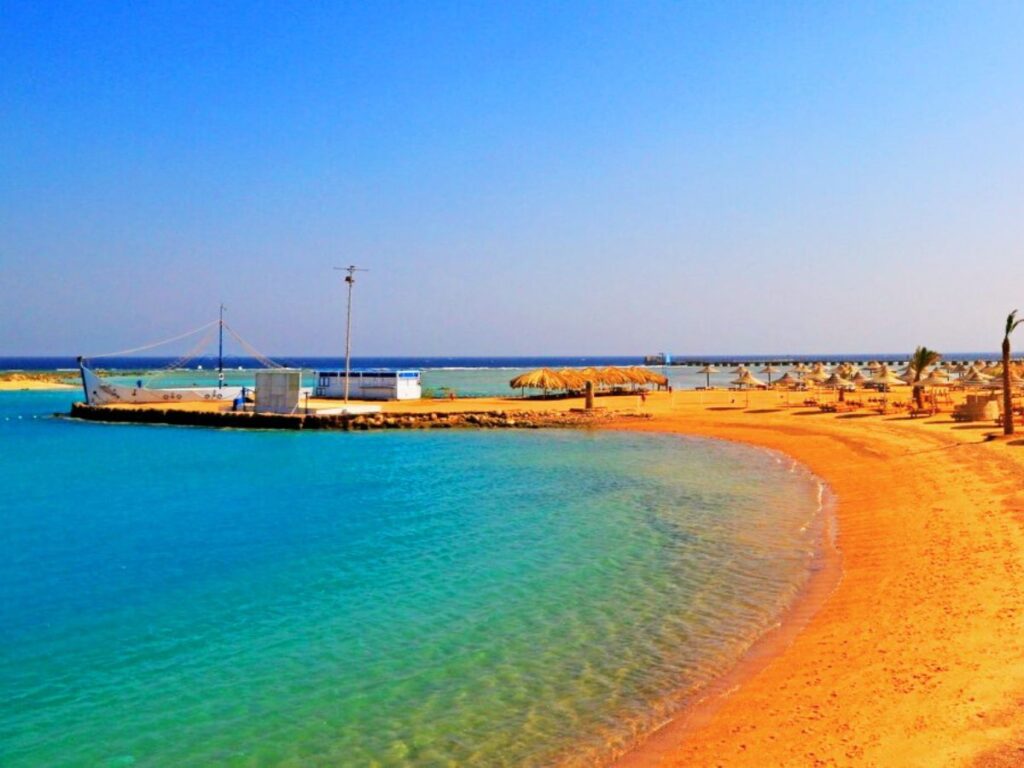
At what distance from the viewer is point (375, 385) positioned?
51.2 m

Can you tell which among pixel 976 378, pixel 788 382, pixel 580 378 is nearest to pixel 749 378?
pixel 788 382

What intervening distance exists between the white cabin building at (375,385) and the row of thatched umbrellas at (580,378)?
6658mm

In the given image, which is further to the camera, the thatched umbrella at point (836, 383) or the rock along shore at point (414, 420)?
the thatched umbrella at point (836, 383)

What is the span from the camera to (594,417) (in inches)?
1572

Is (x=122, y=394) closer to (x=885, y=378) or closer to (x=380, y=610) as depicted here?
(x=885, y=378)

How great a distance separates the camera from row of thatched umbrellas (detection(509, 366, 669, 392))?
49.4m

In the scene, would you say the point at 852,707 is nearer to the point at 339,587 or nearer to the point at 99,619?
the point at 339,587

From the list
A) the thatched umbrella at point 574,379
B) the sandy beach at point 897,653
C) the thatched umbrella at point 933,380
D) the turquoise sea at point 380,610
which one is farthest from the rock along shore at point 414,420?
the sandy beach at point 897,653

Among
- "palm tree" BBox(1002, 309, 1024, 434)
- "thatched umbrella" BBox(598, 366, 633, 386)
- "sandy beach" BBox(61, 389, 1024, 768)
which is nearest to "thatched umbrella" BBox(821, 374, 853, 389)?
"thatched umbrella" BBox(598, 366, 633, 386)

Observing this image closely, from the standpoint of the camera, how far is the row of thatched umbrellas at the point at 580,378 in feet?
162

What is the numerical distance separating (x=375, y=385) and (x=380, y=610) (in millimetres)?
41400

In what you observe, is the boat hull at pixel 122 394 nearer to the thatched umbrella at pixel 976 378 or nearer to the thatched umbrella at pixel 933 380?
the thatched umbrella at pixel 933 380

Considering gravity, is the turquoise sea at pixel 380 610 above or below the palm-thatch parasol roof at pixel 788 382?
below

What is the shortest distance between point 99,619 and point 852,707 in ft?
30.2
